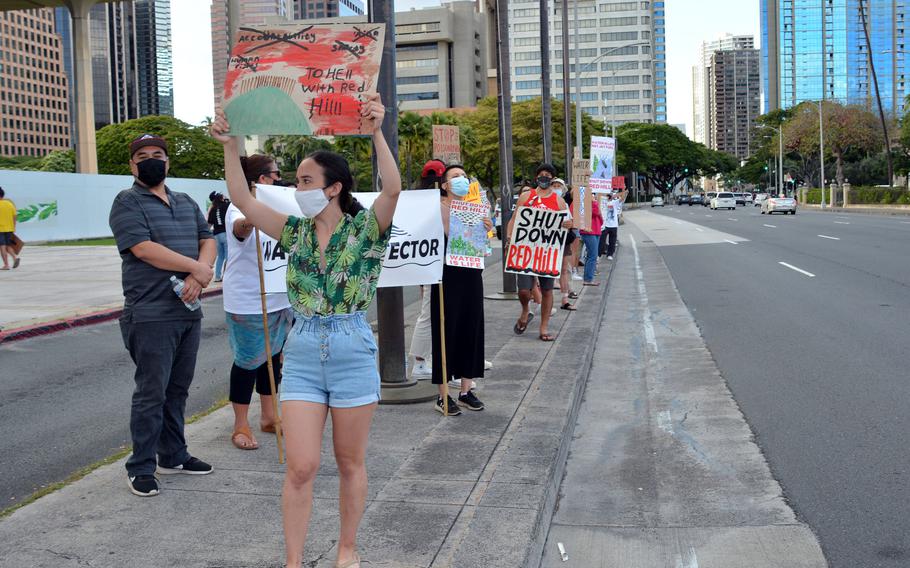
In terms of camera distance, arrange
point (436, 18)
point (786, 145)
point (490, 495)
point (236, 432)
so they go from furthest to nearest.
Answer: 1. point (436, 18)
2. point (786, 145)
3. point (236, 432)
4. point (490, 495)

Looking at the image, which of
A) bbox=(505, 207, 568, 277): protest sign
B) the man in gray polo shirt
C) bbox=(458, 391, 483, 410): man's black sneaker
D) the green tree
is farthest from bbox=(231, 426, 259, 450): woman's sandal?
the green tree

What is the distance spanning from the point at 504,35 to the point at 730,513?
12.2 meters

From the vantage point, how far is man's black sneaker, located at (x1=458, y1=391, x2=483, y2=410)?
7137 mm

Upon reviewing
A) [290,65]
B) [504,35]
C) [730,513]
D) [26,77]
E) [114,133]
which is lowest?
[730,513]

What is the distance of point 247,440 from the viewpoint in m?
6.17

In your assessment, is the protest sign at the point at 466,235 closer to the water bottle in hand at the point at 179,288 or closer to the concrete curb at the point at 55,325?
the water bottle in hand at the point at 179,288

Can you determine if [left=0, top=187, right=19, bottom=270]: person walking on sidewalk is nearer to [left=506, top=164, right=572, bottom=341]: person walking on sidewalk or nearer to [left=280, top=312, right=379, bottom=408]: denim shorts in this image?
[left=506, top=164, right=572, bottom=341]: person walking on sidewalk

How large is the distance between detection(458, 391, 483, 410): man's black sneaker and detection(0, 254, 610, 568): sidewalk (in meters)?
0.11

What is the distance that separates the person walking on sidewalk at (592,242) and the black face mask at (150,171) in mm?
11618

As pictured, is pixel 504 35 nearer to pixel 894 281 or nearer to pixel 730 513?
pixel 894 281

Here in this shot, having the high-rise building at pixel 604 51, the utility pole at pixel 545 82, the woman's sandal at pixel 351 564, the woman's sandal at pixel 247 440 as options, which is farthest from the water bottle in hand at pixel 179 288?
the high-rise building at pixel 604 51

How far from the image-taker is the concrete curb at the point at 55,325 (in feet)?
40.6

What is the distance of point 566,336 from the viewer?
10.9 metres

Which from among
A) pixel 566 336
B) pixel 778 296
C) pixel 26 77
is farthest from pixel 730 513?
pixel 26 77
